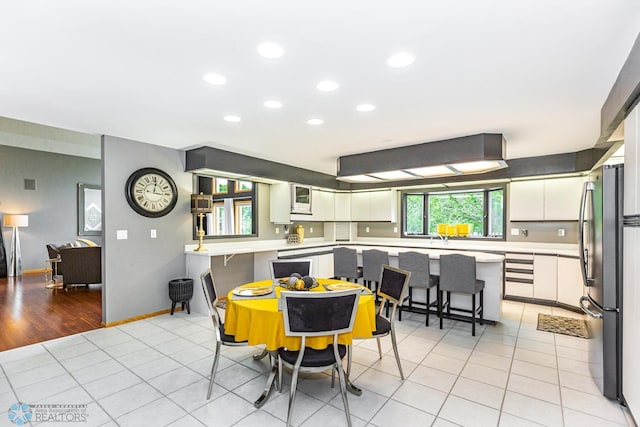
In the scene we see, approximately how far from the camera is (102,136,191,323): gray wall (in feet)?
13.1

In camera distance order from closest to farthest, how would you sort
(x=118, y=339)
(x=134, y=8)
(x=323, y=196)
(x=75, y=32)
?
(x=134, y=8)
(x=75, y=32)
(x=118, y=339)
(x=323, y=196)

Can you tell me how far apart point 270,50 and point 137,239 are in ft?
11.1

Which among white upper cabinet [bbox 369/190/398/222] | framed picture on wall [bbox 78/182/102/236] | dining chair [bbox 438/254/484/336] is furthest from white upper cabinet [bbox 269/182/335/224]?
framed picture on wall [bbox 78/182/102/236]

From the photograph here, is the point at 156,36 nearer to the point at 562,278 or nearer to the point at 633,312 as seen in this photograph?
the point at 633,312

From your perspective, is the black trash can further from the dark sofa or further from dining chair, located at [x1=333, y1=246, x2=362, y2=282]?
the dark sofa

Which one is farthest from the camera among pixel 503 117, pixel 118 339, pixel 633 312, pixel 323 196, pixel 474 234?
pixel 323 196

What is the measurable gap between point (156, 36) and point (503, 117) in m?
3.04

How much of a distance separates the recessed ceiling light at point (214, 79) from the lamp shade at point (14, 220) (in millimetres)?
7742

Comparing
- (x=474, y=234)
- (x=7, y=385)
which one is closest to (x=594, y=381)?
(x=474, y=234)

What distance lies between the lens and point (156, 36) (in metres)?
1.82

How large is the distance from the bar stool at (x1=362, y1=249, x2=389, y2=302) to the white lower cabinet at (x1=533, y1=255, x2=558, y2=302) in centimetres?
246

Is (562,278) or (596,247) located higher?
(596,247)

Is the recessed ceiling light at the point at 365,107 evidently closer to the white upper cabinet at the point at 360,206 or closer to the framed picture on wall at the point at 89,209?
the white upper cabinet at the point at 360,206

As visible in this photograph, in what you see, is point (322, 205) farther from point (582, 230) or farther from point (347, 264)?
point (582, 230)
